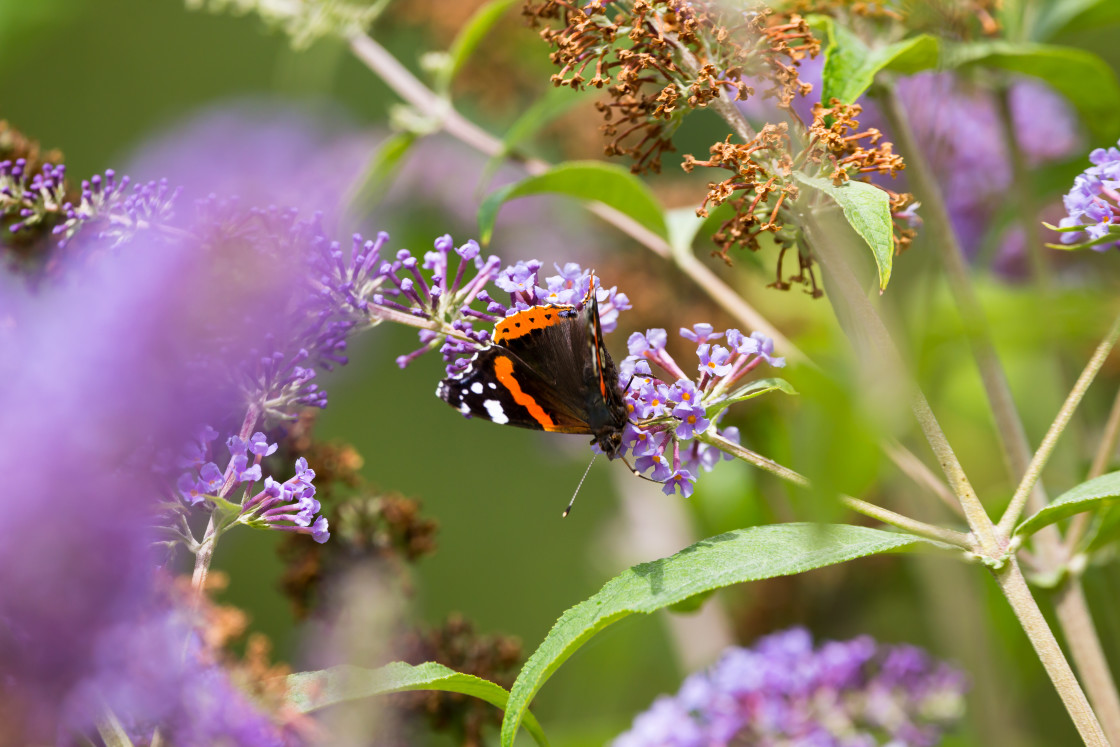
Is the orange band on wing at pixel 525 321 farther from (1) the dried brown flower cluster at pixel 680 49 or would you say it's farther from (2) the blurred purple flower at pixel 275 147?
(2) the blurred purple flower at pixel 275 147

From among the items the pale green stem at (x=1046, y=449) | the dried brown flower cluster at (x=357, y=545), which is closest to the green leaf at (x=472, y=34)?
the dried brown flower cluster at (x=357, y=545)

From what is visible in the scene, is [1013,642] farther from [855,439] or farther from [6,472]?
[6,472]

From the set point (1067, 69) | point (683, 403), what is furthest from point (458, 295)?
point (1067, 69)

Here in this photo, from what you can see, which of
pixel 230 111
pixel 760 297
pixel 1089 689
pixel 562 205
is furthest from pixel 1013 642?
pixel 230 111

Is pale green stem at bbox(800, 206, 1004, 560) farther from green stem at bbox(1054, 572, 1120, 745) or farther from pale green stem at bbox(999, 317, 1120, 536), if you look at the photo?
green stem at bbox(1054, 572, 1120, 745)

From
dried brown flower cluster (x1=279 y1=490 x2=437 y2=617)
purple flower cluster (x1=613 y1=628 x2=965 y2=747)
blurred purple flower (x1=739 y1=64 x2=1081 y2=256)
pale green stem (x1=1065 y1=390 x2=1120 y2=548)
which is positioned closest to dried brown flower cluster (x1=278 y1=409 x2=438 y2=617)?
dried brown flower cluster (x1=279 y1=490 x2=437 y2=617)

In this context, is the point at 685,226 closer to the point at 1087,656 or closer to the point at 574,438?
the point at 1087,656

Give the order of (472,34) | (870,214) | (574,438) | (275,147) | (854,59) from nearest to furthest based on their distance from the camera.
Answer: (870,214), (854,59), (472,34), (275,147), (574,438)
